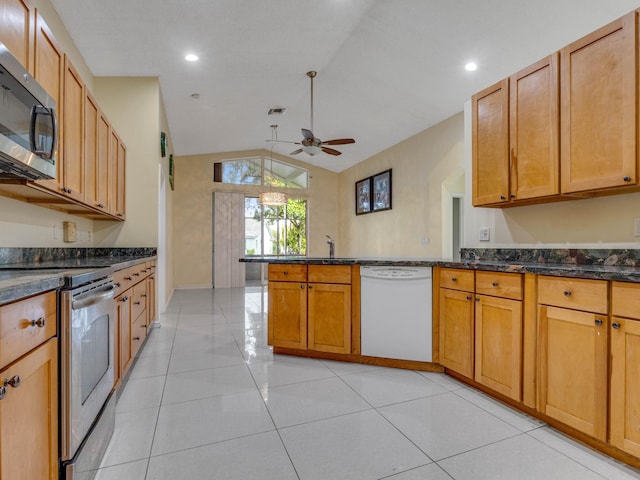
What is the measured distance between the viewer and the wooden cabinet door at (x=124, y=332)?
7.10 feet

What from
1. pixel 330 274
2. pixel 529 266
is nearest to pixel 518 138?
pixel 529 266

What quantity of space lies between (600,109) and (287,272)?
233 centimetres

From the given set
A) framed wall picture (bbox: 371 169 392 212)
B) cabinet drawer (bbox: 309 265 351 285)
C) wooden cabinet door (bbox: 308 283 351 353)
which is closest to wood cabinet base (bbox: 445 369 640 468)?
wooden cabinet door (bbox: 308 283 351 353)

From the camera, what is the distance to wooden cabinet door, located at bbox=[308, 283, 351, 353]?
275cm

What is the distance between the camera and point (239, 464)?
4.90ft

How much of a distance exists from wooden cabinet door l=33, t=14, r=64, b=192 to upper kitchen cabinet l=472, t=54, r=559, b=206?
279 cm

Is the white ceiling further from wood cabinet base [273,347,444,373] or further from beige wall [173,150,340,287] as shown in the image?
wood cabinet base [273,347,444,373]

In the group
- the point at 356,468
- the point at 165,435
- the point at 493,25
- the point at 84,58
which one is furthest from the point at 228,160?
the point at 356,468

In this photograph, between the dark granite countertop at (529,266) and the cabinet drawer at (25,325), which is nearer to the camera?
the cabinet drawer at (25,325)

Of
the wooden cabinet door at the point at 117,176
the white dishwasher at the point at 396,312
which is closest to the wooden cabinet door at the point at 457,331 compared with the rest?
the white dishwasher at the point at 396,312

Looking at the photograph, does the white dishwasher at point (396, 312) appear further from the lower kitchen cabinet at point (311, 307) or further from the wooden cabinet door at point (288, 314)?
the wooden cabinet door at point (288, 314)

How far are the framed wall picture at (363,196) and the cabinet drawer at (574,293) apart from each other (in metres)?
5.50

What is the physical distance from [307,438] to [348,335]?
1103mm

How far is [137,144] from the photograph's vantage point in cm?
390
